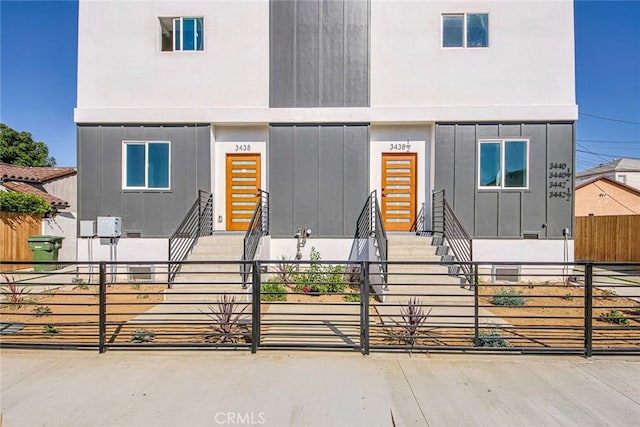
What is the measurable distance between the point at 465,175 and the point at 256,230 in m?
5.63

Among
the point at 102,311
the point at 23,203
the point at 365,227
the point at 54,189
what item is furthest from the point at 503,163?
the point at 54,189

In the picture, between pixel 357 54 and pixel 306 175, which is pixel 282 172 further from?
pixel 357 54

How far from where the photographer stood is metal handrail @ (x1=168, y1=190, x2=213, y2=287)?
7.33m

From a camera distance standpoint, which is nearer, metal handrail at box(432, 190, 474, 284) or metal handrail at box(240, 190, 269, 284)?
metal handrail at box(240, 190, 269, 284)

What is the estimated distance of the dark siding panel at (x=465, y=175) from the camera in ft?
26.8

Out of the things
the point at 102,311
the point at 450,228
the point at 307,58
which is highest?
the point at 307,58

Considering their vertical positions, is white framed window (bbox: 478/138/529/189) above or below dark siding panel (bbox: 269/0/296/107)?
below

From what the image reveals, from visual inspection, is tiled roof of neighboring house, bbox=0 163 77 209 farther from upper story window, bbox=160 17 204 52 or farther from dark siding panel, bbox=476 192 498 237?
dark siding panel, bbox=476 192 498 237

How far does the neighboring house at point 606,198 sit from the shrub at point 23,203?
26.2 meters

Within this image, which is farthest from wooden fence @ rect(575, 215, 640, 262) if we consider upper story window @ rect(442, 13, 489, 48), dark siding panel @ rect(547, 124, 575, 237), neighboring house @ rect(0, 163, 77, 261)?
neighboring house @ rect(0, 163, 77, 261)

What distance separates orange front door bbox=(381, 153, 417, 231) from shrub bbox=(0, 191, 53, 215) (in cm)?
1223

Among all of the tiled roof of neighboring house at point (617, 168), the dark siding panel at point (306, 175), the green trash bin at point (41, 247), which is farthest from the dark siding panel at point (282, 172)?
the tiled roof of neighboring house at point (617, 168)

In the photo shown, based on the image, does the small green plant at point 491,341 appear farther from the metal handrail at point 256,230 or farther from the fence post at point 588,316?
the metal handrail at point 256,230

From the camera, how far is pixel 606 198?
718 inches
